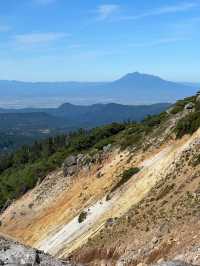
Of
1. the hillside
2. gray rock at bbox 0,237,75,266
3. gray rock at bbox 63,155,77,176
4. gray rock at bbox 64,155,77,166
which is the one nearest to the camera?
gray rock at bbox 0,237,75,266

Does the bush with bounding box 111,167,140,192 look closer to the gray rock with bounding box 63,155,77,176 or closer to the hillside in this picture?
the hillside

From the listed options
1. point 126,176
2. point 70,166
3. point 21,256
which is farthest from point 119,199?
point 21,256

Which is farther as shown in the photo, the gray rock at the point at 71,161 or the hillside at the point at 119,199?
the gray rock at the point at 71,161

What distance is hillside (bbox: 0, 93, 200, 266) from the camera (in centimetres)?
2414

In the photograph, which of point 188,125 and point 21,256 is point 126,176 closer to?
point 188,125

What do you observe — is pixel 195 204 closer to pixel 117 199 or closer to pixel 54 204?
A: pixel 117 199

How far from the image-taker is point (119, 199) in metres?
36.3

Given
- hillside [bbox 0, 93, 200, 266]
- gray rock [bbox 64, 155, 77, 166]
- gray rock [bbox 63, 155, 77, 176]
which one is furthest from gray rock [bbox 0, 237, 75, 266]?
gray rock [bbox 64, 155, 77, 166]

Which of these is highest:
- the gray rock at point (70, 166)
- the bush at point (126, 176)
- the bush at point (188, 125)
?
the bush at point (188, 125)

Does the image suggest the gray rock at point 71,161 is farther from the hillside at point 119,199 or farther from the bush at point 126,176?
the bush at point 126,176

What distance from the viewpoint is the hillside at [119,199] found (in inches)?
950

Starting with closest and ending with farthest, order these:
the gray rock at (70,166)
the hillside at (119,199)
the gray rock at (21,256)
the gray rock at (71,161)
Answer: the gray rock at (21,256)
the hillside at (119,199)
the gray rock at (70,166)
the gray rock at (71,161)

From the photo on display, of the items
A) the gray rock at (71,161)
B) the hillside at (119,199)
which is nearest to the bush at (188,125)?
the hillside at (119,199)

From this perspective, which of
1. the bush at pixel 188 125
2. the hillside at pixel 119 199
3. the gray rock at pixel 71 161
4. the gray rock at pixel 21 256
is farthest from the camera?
the gray rock at pixel 71 161
